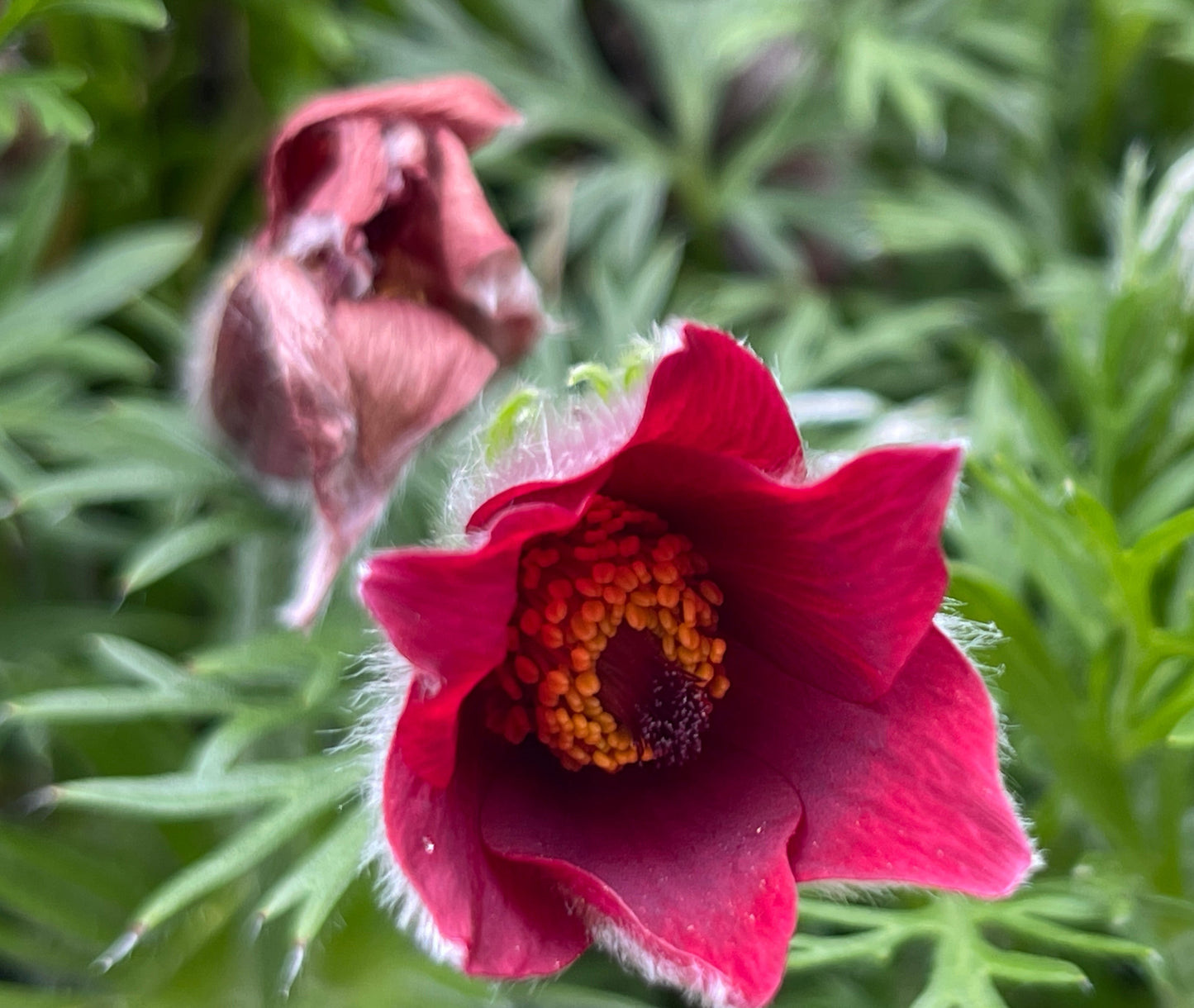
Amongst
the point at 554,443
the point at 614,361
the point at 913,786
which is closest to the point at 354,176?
the point at 554,443

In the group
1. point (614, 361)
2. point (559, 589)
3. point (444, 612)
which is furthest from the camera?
point (614, 361)

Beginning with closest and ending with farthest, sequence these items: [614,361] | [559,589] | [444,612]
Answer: [444,612] < [559,589] < [614,361]

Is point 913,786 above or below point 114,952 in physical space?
above

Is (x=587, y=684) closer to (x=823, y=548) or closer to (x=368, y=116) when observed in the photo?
(x=823, y=548)

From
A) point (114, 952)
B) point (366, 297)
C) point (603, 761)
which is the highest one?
point (366, 297)

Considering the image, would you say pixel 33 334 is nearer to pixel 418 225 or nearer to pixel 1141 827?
pixel 418 225

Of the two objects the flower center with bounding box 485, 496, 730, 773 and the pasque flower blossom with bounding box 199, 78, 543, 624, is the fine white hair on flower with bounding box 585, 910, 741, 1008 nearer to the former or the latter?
the flower center with bounding box 485, 496, 730, 773

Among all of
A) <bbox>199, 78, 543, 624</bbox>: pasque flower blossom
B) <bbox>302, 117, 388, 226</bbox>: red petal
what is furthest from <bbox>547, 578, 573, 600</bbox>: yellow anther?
<bbox>302, 117, 388, 226</bbox>: red petal

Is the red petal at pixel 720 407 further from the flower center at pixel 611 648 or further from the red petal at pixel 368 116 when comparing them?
the red petal at pixel 368 116
